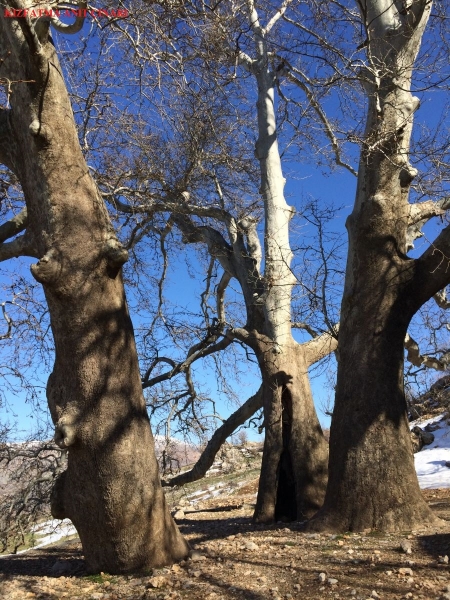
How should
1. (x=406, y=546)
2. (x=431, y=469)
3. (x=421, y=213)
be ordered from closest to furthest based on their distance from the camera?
(x=406, y=546), (x=421, y=213), (x=431, y=469)

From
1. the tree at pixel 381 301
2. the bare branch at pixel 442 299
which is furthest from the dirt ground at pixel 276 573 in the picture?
the bare branch at pixel 442 299

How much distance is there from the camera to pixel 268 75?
6.98 meters

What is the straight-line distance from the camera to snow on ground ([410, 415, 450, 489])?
32.9ft

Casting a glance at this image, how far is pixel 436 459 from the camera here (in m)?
11.9

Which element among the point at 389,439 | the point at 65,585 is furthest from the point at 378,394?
the point at 65,585

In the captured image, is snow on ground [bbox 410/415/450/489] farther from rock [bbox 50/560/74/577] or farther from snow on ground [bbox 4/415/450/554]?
rock [bbox 50/560/74/577]

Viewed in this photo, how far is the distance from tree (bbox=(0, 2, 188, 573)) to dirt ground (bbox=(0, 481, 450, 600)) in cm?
30

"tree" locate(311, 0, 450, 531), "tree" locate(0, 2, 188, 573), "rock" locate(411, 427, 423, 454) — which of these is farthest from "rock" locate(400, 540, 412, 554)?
"rock" locate(411, 427, 423, 454)

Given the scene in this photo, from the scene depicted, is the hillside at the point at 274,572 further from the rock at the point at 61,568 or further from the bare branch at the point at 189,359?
the bare branch at the point at 189,359

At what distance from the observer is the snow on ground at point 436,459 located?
32.9ft


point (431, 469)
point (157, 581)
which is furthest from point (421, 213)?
point (431, 469)

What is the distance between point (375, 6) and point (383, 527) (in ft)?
16.2

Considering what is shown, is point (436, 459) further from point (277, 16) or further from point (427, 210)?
point (277, 16)

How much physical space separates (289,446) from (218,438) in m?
1.48
